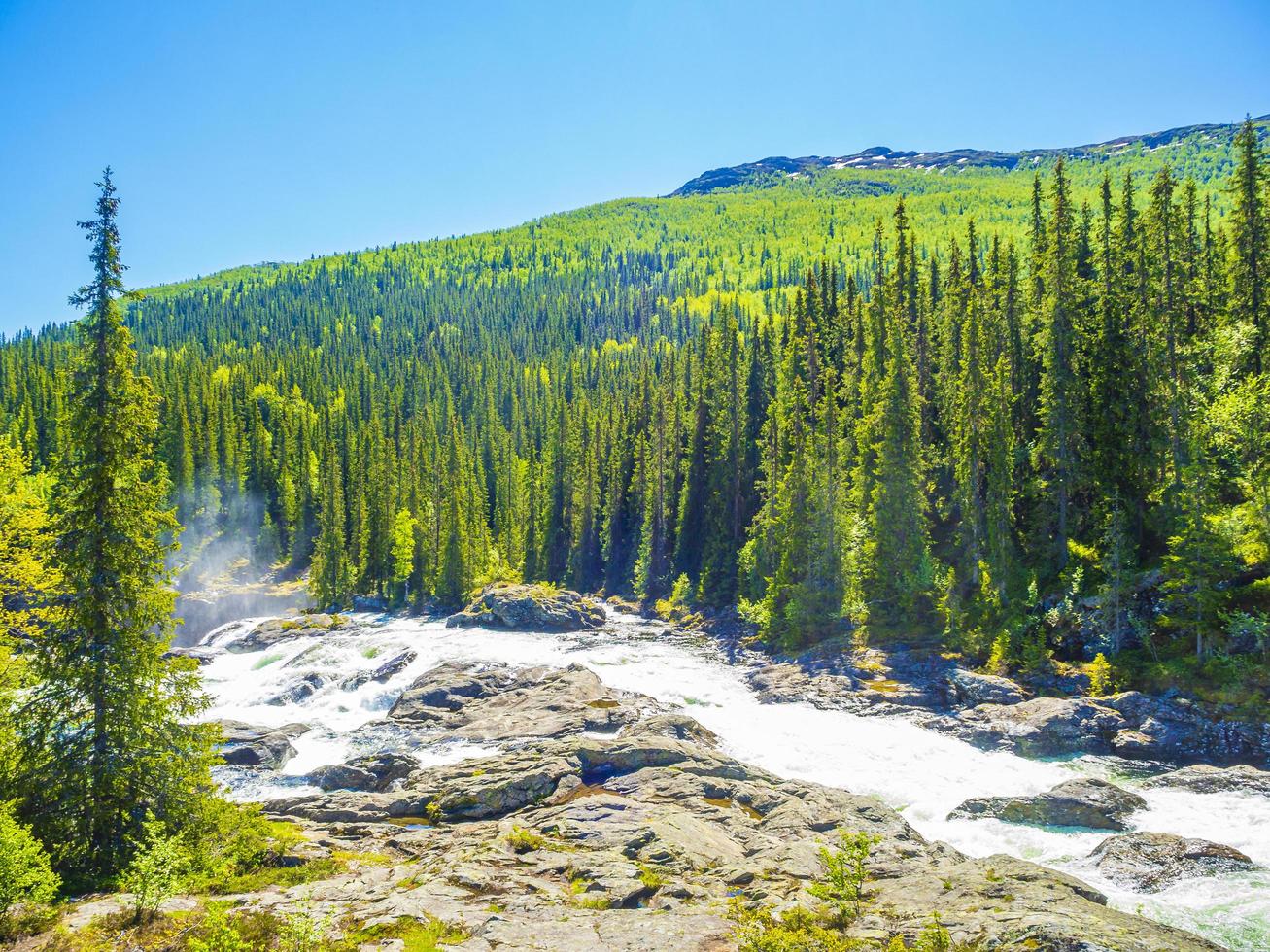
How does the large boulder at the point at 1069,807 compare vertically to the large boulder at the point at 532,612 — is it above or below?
above

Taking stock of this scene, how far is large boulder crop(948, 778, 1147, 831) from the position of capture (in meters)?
23.4

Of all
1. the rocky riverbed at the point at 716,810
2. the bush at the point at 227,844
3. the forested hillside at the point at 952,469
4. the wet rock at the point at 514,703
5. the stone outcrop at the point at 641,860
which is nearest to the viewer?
the stone outcrop at the point at 641,860

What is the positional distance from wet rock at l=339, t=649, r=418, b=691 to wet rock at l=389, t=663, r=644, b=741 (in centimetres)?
568

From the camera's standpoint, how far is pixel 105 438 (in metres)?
17.9

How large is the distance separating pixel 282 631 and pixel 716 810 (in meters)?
56.4

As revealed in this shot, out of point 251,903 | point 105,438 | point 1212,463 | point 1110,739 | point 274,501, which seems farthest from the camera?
point 274,501

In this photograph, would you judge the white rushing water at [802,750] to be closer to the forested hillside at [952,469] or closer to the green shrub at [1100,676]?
the green shrub at [1100,676]

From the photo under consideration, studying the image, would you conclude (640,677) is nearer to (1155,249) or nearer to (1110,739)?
(1110,739)

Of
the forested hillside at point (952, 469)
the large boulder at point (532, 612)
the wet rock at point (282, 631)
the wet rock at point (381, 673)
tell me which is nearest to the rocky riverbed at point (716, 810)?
the wet rock at point (381, 673)

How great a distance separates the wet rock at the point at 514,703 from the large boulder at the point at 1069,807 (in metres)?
15.2

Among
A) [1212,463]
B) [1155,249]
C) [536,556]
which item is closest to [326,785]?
[1212,463]

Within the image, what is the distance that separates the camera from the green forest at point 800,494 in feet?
58.3

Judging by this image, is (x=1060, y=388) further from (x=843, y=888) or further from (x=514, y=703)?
(x=843, y=888)

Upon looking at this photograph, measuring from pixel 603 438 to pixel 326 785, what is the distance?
7494cm
